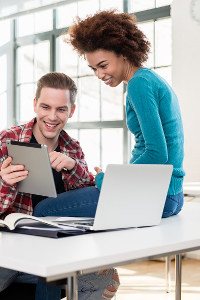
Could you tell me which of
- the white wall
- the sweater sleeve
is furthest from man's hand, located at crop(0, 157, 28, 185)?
the white wall

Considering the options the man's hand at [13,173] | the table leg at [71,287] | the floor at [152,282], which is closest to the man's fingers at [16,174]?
the man's hand at [13,173]

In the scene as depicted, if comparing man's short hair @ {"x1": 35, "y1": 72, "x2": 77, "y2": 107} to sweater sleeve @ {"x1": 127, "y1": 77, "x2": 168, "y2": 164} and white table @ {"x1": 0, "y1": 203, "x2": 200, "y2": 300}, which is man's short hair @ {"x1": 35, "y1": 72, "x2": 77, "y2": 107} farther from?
white table @ {"x1": 0, "y1": 203, "x2": 200, "y2": 300}

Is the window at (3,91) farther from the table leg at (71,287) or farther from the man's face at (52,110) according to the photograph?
the table leg at (71,287)

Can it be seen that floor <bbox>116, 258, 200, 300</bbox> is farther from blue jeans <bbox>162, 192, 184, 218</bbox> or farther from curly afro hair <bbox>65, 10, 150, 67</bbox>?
curly afro hair <bbox>65, 10, 150, 67</bbox>

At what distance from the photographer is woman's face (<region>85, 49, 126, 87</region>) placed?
1.74 meters

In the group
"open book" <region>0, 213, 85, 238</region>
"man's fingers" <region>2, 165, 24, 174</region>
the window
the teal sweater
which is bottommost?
"open book" <region>0, 213, 85, 238</region>

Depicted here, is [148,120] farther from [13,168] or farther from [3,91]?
[3,91]

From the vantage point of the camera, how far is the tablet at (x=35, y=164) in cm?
130

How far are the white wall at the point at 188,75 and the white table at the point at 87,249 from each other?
301 centimetres

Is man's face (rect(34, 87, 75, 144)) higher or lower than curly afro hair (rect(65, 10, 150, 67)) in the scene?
lower

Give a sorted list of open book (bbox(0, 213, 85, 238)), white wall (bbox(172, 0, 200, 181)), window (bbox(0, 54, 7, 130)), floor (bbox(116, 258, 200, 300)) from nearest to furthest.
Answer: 1. open book (bbox(0, 213, 85, 238))
2. floor (bbox(116, 258, 200, 300))
3. white wall (bbox(172, 0, 200, 181))
4. window (bbox(0, 54, 7, 130))

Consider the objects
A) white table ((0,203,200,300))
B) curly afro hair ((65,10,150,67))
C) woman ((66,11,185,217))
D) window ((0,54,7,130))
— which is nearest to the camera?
white table ((0,203,200,300))

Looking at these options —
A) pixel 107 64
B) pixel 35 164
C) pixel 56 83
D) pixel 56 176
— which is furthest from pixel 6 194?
pixel 107 64

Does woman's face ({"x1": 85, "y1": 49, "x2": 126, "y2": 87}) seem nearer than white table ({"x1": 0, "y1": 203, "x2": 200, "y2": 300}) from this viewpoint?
No
